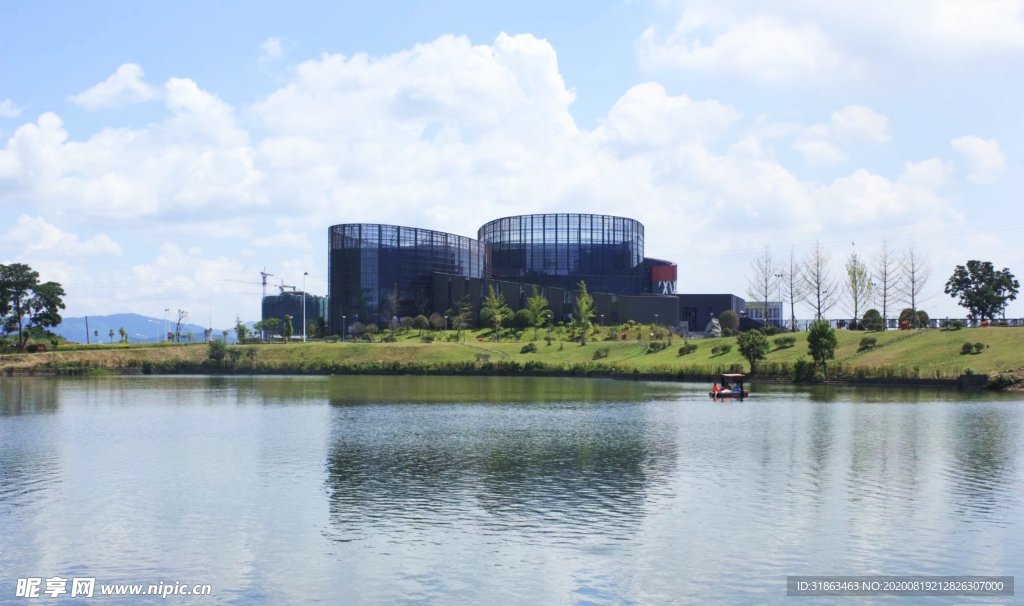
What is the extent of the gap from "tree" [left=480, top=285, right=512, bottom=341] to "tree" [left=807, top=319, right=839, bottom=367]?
69.3m

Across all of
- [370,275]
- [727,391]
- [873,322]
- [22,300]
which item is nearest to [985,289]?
[873,322]

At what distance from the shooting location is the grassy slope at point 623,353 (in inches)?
3843

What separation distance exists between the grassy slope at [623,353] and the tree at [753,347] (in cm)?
308

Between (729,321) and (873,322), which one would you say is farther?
(729,321)

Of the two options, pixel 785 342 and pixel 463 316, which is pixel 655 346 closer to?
pixel 785 342

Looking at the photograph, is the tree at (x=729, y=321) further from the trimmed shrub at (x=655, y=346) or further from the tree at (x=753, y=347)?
the tree at (x=753, y=347)

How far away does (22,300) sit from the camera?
536 ft

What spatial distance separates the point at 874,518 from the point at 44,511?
29.9 meters

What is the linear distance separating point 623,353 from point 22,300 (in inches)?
4452

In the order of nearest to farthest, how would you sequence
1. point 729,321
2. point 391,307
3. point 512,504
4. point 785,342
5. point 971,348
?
point 512,504
point 971,348
point 785,342
point 729,321
point 391,307

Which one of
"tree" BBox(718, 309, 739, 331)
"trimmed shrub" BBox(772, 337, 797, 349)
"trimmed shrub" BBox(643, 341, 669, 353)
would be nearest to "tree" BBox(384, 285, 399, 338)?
"trimmed shrub" BBox(643, 341, 669, 353)

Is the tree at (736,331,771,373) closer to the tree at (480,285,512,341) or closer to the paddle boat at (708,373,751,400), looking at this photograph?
the paddle boat at (708,373,751,400)

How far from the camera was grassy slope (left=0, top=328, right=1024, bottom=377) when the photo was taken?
97600 mm

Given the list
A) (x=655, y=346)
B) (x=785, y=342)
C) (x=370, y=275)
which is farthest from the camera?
(x=370, y=275)
